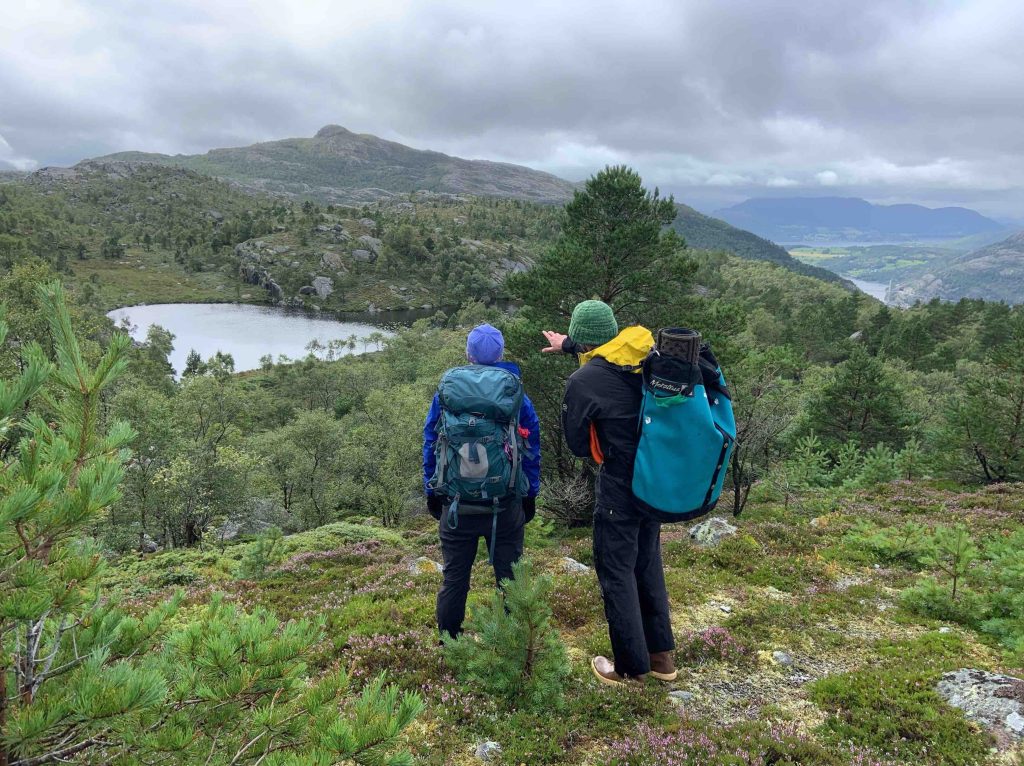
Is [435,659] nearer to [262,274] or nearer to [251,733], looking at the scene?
[251,733]

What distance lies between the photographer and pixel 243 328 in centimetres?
12319

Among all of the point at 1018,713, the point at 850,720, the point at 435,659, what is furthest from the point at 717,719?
the point at 435,659

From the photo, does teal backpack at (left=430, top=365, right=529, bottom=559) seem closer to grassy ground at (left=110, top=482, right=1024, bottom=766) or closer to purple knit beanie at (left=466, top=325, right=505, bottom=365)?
purple knit beanie at (left=466, top=325, right=505, bottom=365)

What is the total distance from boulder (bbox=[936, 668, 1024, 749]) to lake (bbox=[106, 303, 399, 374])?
10327cm

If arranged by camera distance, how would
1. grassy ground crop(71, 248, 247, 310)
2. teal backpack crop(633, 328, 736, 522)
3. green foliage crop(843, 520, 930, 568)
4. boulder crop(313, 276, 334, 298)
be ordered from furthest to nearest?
boulder crop(313, 276, 334, 298) < grassy ground crop(71, 248, 247, 310) < green foliage crop(843, 520, 930, 568) < teal backpack crop(633, 328, 736, 522)

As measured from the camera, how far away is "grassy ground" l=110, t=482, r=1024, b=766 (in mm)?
4160

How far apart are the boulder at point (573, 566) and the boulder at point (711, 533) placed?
7.86ft

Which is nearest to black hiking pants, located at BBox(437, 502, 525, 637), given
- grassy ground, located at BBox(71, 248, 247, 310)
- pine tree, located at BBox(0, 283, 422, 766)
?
pine tree, located at BBox(0, 283, 422, 766)

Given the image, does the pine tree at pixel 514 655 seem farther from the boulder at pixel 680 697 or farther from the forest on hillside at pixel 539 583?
the boulder at pixel 680 697

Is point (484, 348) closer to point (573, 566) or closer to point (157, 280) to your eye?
point (573, 566)

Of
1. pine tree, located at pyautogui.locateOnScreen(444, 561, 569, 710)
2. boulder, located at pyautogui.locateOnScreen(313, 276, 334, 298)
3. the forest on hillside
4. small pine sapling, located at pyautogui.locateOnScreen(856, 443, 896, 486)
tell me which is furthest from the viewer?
boulder, located at pyautogui.locateOnScreen(313, 276, 334, 298)

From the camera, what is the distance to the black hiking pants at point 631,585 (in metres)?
4.56


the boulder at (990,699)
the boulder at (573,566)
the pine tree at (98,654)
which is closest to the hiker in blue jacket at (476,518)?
the pine tree at (98,654)

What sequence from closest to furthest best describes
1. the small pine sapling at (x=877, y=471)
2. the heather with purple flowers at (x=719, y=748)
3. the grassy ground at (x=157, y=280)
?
the heather with purple flowers at (x=719, y=748) < the small pine sapling at (x=877, y=471) < the grassy ground at (x=157, y=280)
